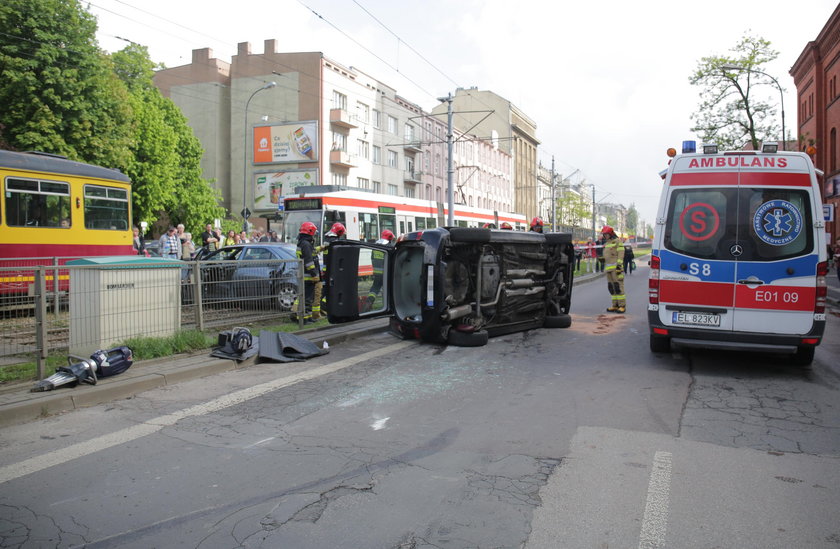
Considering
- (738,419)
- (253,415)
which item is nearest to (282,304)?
(253,415)

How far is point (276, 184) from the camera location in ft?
138

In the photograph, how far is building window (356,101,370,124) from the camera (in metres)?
45.7

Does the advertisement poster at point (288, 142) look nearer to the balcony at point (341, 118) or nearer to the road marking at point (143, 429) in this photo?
the balcony at point (341, 118)

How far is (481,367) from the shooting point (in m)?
7.64

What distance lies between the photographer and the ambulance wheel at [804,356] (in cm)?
731

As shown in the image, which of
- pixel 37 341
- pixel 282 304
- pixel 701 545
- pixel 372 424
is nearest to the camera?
pixel 701 545

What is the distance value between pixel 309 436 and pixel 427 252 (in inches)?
162

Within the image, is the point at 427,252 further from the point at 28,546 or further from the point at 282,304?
the point at 28,546

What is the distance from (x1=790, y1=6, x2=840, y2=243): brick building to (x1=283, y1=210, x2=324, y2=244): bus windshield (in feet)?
83.4

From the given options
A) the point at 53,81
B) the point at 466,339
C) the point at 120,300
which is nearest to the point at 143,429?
the point at 120,300

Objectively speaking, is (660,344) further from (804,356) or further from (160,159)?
(160,159)

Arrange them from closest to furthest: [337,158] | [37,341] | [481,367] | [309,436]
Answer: [309,436]
[37,341]
[481,367]
[337,158]

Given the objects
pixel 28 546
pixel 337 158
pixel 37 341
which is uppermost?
pixel 337 158

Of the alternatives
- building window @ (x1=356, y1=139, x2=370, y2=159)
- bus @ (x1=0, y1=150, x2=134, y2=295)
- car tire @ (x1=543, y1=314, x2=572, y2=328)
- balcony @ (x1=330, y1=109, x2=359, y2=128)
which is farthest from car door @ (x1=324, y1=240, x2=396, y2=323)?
building window @ (x1=356, y1=139, x2=370, y2=159)
